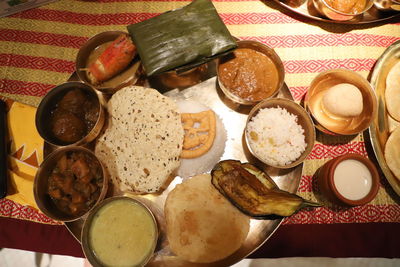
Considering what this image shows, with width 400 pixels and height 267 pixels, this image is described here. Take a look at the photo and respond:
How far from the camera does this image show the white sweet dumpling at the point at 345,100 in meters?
2.03

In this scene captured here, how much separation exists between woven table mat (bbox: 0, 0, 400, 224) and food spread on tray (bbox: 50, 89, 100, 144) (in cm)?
52

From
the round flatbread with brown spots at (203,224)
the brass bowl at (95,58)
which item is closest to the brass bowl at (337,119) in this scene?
the round flatbread with brown spots at (203,224)

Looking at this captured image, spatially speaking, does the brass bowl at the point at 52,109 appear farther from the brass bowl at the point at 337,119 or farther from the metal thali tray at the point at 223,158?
the brass bowl at the point at 337,119

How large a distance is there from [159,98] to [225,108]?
55cm

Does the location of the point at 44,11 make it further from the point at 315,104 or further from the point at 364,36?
the point at 364,36

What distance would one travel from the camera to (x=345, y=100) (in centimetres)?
203

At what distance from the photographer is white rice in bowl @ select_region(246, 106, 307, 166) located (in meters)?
2.04

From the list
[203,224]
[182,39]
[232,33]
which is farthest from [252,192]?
[232,33]

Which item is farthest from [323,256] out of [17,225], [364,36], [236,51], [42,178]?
[17,225]

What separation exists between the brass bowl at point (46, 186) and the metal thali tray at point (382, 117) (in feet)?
6.69

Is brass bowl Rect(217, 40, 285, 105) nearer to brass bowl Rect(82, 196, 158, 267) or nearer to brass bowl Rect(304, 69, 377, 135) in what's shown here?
brass bowl Rect(304, 69, 377, 135)

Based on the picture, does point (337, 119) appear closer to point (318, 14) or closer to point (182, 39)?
point (318, 14)

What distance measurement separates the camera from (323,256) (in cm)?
209

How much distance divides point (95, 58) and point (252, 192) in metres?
1.61
